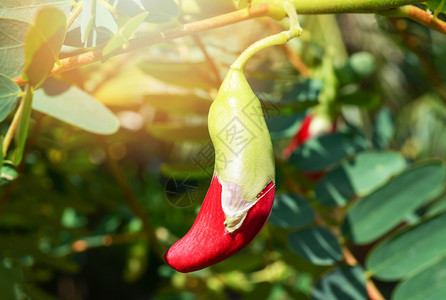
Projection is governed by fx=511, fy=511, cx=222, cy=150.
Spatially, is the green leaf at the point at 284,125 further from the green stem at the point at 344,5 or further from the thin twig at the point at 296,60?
the green stem at the point at 344,5

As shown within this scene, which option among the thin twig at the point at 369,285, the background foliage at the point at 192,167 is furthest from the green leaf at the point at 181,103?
the thin twig at the point at 369,285

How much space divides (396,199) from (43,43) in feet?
1.30

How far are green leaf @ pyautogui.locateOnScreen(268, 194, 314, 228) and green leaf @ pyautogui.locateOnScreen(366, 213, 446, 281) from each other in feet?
0.27

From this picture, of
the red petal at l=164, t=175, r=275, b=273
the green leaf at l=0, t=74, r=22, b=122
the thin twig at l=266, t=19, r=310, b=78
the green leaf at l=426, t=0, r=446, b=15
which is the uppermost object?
the green leaf at l=426, t=0, r=446, b=15

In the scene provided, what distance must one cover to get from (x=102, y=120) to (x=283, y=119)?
0.24 meters

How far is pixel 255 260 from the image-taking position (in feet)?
2.35

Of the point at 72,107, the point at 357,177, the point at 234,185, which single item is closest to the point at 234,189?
the point at 234,185

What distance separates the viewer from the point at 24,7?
0.36 meters

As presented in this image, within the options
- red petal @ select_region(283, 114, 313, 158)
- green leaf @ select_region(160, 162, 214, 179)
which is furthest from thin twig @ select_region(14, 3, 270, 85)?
red petal @ select_region(283, 114, 313, 158)

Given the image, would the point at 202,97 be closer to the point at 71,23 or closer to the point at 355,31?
the point at 71,23

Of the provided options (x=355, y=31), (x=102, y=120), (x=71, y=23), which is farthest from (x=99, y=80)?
(x=355, y=31)

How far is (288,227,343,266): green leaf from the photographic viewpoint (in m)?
0.54

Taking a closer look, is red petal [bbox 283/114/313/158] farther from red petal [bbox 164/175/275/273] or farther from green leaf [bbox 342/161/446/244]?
red petal [bbox 164/175/275/273]

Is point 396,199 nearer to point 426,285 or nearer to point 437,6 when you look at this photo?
point 426,285
